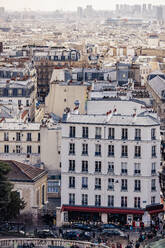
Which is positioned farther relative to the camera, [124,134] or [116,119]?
[116,119]

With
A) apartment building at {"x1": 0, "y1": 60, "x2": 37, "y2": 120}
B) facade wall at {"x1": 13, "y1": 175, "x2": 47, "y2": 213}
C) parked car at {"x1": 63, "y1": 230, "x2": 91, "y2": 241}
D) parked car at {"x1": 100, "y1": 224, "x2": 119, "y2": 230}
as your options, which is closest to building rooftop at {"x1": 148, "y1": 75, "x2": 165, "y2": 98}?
apartment building at {"x1": 0, "y1": 60, "x2": 37, "y2": 120}

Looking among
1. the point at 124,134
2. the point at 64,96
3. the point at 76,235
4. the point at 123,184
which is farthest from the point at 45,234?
the point at 64,96

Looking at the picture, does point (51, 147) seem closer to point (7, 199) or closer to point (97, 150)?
point (97, 150)

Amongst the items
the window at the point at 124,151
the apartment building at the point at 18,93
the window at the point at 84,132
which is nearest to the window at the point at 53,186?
the window at the point at 84,132

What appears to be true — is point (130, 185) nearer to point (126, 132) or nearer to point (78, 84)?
point (126, 132)

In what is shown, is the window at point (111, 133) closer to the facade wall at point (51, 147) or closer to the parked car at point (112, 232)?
the parked car at point (112, 232)

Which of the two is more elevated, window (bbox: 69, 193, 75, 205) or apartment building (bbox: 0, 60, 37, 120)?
apartment building (bbox: 0, 60, 37, 120)

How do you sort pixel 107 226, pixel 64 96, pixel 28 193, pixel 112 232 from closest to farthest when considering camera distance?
pixel 112 232 < pixel 107 226 < pixel 28 193 < pixel 64 96

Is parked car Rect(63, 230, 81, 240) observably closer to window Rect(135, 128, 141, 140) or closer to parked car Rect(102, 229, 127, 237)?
parked car Rect(102, 229, 127, 237)
